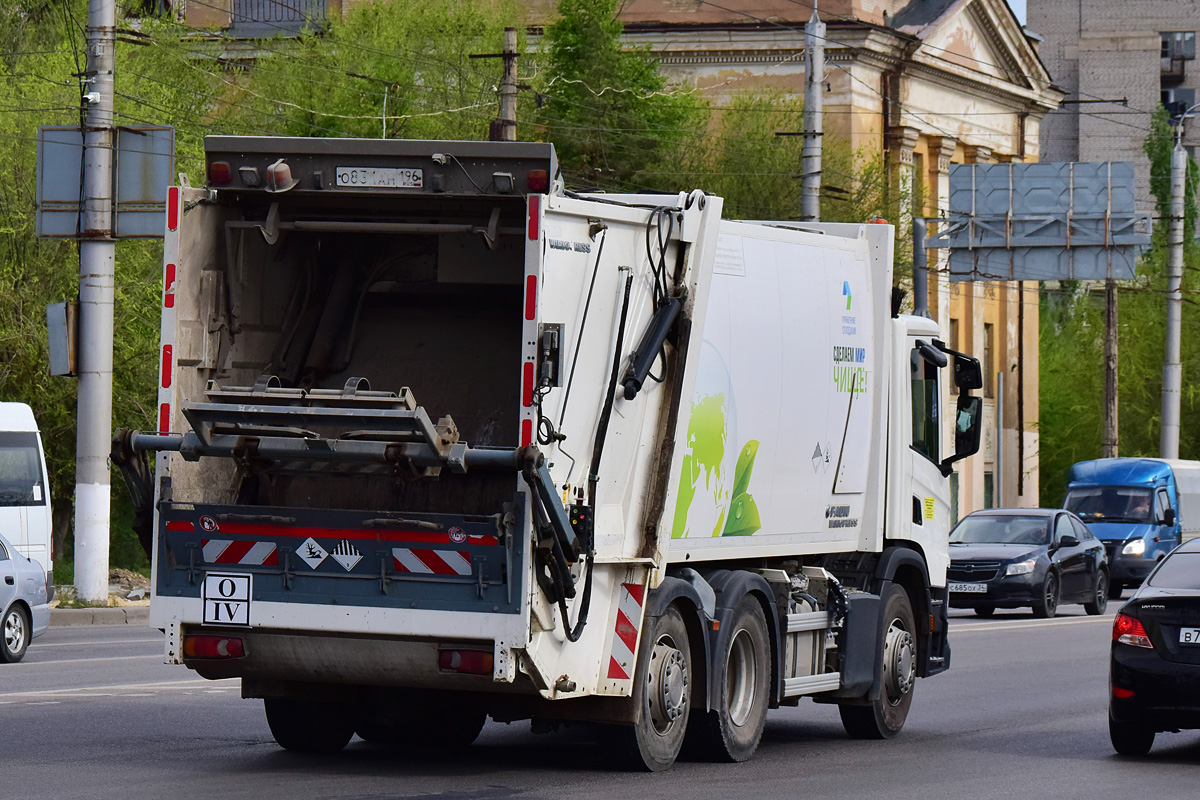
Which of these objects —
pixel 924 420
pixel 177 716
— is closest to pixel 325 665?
pixel 177 716

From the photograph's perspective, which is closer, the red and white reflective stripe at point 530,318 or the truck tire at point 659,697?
the red and white reflective stripe at point 530,318

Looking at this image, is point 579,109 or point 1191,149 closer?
point 579,109

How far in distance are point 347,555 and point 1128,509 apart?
30.4 meters

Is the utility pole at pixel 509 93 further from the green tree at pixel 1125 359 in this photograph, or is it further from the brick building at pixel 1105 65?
the brick building at pixel 1105 65

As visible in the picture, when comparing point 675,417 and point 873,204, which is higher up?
point 873,204

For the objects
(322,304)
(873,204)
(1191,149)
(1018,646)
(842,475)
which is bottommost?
(1018,646)

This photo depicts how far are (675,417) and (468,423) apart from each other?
1.18m

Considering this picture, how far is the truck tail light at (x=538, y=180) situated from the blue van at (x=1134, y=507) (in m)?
28.9

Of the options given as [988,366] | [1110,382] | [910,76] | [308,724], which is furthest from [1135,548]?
[308,724]

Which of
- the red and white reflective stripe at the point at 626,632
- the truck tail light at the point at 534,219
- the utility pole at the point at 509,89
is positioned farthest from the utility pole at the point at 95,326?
the truck tail light at the point at 534,219

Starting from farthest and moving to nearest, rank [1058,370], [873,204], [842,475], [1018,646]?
[1058,370]
[873,204]
[1018,646]
[842,475]

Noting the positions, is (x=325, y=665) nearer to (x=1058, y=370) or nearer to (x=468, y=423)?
(x=468, y=423)

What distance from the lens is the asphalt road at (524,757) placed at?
1066cm

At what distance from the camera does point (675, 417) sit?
11.3 meters
